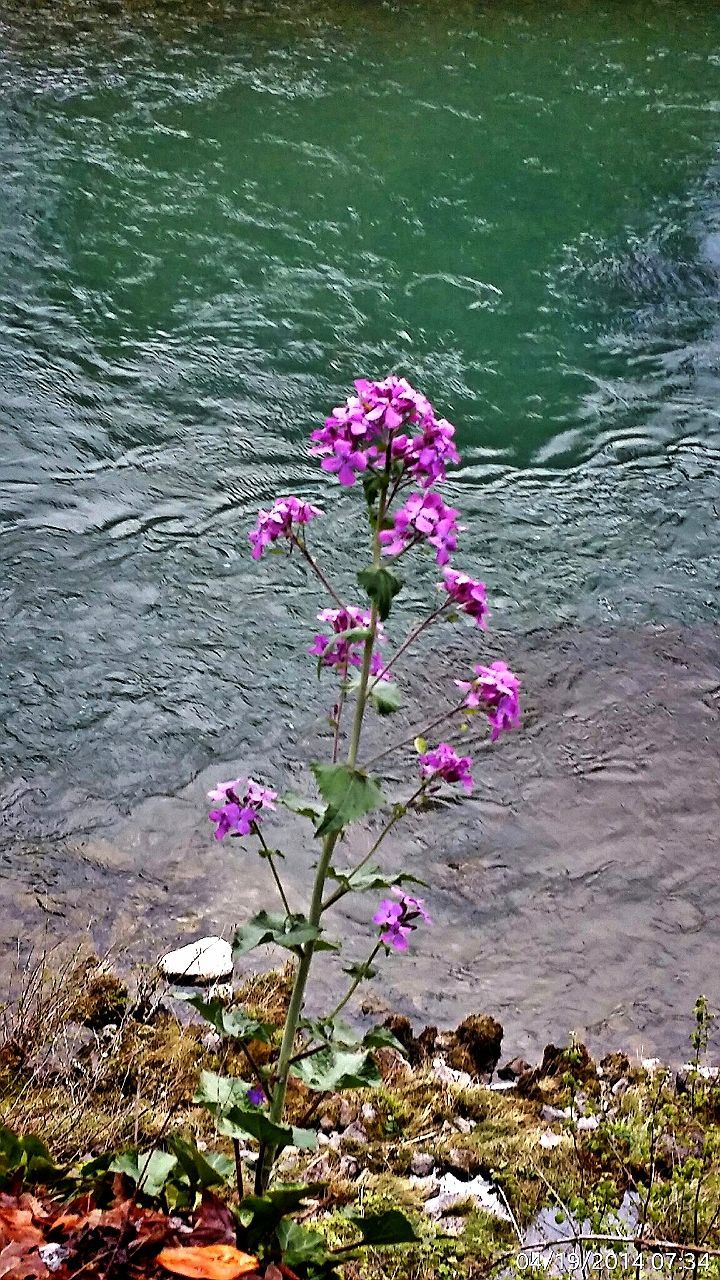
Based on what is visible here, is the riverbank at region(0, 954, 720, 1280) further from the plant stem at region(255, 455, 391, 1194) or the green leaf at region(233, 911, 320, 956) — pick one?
the green leaf at region(233, 911, 320, 956)

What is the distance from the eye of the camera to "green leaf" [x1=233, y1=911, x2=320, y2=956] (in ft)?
4.54

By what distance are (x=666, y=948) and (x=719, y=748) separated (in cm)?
82

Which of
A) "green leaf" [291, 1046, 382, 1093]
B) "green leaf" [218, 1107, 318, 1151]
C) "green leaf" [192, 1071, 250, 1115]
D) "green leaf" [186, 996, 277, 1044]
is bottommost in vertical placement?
"green leaf" [192, 1071, 250, 1115]

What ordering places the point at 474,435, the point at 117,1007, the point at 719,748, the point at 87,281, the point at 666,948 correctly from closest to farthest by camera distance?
the point at 117,1007
the point at 666,948
the point at 719,748
the point at 474,435
the point at 87,281

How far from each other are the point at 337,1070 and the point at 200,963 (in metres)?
1.11

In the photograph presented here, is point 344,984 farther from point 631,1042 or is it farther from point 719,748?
point 719,748

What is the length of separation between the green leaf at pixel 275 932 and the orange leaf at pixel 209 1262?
1.08 ft

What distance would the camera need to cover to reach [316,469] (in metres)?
4.34

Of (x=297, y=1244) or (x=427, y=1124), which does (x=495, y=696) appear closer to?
(x=297, y=1244)

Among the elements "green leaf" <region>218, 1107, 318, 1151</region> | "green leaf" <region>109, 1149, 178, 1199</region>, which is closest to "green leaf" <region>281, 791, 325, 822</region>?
"green leaf" <region>218, 1107, 318, 1151</region>

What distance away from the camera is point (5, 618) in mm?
3533

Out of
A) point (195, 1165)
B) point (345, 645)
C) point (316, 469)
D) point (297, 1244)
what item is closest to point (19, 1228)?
point (195, 1165)

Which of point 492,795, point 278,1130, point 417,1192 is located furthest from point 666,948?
point 278,1130

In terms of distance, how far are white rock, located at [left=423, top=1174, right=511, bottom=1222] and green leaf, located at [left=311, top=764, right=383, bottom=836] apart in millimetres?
881
